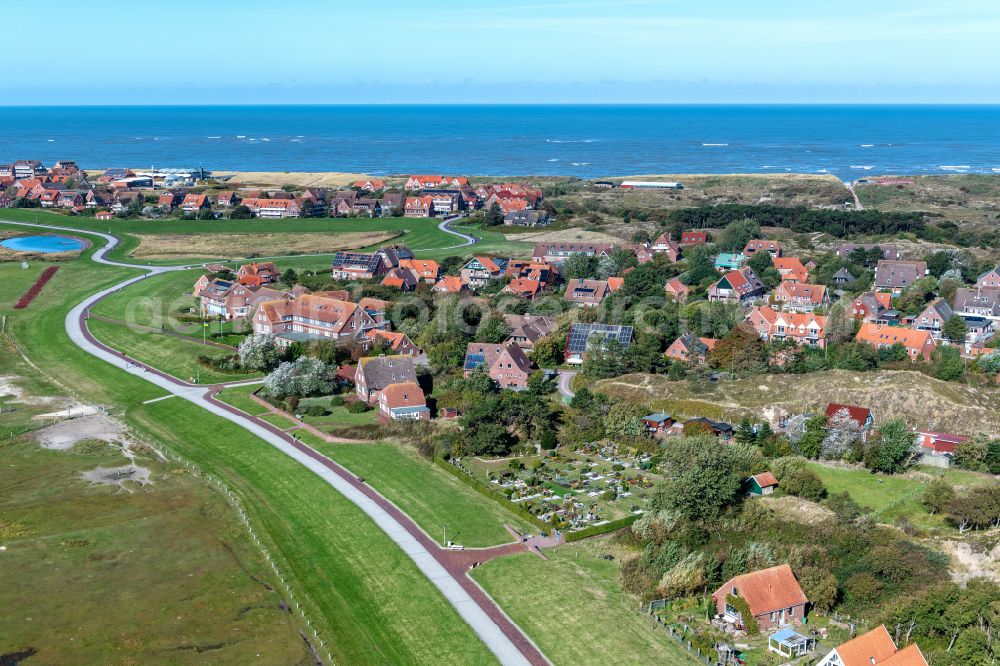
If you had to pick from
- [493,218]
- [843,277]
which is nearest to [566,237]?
[493,218]

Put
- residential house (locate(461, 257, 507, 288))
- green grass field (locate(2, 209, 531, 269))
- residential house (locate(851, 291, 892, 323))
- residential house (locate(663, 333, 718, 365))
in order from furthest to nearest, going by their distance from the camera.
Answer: green grass field (locate(2, 209, 531, 269))
residential house (locate(461, 257, 507, 288))
residential house (locate(851, 291, 892, 323))
residential house (locate(663, 333, 718, 365))

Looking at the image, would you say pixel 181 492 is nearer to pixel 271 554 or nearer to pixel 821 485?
pixel 271 554

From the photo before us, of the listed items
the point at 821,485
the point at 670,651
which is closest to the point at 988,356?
the point at 821,485

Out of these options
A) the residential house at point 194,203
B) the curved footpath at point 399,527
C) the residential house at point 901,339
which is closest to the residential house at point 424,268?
the curved footpath at point 399,527

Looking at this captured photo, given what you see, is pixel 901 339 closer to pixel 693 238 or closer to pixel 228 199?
pixel 693 238

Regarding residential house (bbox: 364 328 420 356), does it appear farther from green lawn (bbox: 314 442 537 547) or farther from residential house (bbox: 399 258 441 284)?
residential house (bbox: 399 258 441 284)


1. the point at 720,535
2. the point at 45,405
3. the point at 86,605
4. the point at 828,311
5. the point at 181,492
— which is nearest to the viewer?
the point at 86,605

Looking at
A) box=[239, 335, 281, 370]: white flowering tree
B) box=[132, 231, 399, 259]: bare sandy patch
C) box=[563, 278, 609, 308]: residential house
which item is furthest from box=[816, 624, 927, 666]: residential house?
box=[132, 231, 399, 259]: bare sandy patch
